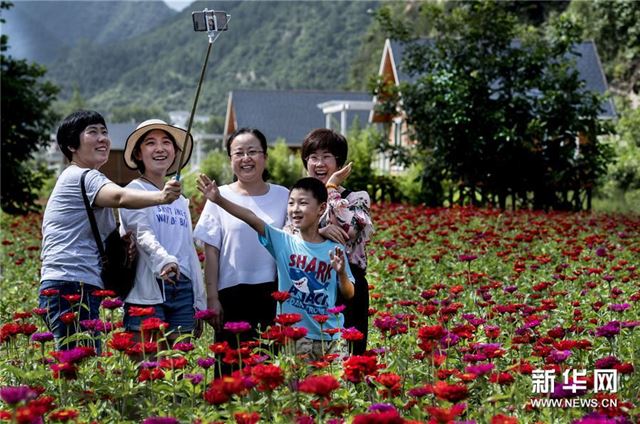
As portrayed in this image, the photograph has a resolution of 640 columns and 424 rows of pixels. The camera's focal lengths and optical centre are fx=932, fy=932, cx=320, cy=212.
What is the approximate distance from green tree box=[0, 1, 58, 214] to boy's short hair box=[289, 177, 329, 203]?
53.7ft

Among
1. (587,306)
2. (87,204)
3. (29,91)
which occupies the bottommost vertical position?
(587,306)

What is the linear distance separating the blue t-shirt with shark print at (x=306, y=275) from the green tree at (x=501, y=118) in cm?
1388

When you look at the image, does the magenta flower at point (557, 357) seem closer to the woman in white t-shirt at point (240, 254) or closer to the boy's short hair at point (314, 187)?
the boy's short hair at point (314, 187)

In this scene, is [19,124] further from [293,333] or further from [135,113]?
[135,113]

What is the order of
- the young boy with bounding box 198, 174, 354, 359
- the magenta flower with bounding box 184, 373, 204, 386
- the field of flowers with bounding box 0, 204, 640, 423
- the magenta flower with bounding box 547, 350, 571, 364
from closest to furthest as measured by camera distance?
the field of flowers with bounding box 0, 204, 640, 423 → the magenta flower with bounding box 184, 373, 204, 386 → the magenta flower with bounding box 547, 350, 571, 364 → the young boy with bounding box 198, 174, 354, 359

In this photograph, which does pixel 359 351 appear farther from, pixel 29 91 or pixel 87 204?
pixel 29 91

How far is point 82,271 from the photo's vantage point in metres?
4.30

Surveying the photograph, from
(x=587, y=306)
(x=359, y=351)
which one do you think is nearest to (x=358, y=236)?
(x=359, y=351)

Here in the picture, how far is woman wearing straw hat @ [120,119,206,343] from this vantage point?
4316 millimetres

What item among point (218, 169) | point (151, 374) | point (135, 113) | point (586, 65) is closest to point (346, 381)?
point (151, 374)

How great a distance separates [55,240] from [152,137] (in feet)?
2.16

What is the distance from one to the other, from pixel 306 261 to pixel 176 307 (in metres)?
0.69

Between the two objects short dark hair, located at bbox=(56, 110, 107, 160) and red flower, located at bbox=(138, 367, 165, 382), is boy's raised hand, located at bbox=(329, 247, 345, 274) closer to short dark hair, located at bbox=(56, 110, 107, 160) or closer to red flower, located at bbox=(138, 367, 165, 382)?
red flower, located at bbox=(138, 367, 165, 382)

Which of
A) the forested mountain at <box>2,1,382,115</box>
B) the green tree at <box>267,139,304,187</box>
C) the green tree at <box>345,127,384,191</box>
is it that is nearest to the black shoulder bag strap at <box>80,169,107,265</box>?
the green tree at <box>345,127,384,191</box>
